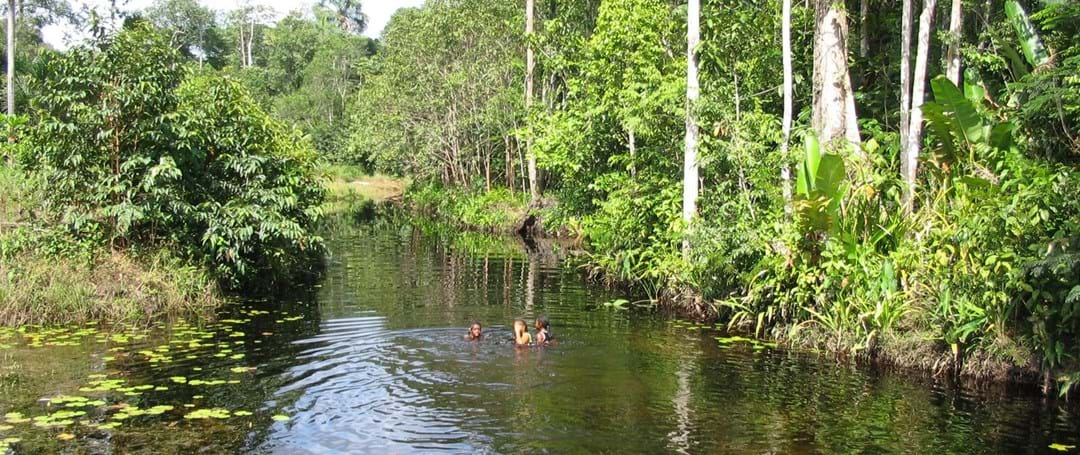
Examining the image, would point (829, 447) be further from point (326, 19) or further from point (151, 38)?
point (326, 19)

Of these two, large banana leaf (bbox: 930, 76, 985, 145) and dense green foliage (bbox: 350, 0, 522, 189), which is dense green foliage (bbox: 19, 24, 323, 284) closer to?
large banana leaf (bbox: 930, 76, 985, 145)

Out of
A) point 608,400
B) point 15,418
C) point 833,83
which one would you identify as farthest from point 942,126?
point 15,418

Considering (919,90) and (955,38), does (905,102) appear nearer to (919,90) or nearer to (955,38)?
(919,90)

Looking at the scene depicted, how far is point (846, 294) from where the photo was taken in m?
11.6

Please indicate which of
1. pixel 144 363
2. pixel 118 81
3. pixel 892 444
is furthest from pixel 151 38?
pixel 892 444

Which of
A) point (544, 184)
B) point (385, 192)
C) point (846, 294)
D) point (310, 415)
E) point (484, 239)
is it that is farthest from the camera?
point (385, 192)

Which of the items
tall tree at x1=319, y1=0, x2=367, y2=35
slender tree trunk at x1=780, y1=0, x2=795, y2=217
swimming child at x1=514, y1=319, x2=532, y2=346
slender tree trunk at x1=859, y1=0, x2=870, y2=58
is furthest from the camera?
tall tree at x1=319, y1=0, x2=367, y2=35

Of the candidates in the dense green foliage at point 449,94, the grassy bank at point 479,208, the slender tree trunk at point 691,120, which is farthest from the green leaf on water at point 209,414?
the dense green foliage at point 449,94

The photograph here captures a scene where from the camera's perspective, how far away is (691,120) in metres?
15.4

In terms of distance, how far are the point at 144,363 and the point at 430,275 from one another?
35.4ft

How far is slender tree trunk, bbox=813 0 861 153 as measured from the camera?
13477mm

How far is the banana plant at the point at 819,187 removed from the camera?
11133 millimetres

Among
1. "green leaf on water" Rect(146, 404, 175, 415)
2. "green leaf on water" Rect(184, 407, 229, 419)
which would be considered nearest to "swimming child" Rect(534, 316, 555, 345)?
"green leaf on water" Rect(184, 407, 229, 419)

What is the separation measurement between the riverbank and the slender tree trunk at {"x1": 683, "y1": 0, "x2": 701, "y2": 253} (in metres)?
0.98
